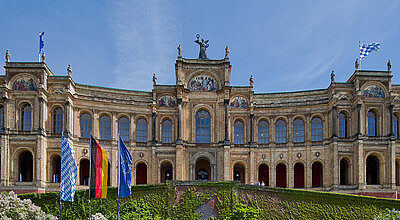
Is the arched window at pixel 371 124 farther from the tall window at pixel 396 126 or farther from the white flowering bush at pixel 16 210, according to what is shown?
the white flowering bush at pixel 16 210

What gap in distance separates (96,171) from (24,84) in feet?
86.3

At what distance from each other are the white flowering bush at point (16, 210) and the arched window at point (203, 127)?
1018 inches

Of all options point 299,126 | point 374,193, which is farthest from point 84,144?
point 374,193

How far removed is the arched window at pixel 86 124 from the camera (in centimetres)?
5148

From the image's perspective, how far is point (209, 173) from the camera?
56.0 meters

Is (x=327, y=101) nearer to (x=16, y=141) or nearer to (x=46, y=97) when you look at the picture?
(x=46, y=97)

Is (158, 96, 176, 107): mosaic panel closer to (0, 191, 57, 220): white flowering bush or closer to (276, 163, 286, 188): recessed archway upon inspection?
(276, 163, 286, 188): recessed archway

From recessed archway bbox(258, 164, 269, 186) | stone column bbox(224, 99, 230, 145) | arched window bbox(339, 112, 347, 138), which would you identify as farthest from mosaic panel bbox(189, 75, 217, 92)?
arched window bbox(339, 112, 347, 138)

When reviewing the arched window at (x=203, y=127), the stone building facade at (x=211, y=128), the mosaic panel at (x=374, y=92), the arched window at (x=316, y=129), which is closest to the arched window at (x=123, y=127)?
the stone building facade at (x=211, y=128)

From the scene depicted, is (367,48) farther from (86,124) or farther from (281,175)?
(86,124)

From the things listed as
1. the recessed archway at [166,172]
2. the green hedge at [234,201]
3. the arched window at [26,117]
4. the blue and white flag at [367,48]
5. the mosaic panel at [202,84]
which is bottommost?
the green hedge at [234,201]

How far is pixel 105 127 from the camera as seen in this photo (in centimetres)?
5275

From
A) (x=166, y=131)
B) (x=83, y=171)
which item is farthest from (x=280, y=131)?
(x=83, y=171)

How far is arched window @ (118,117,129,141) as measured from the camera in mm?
53438
